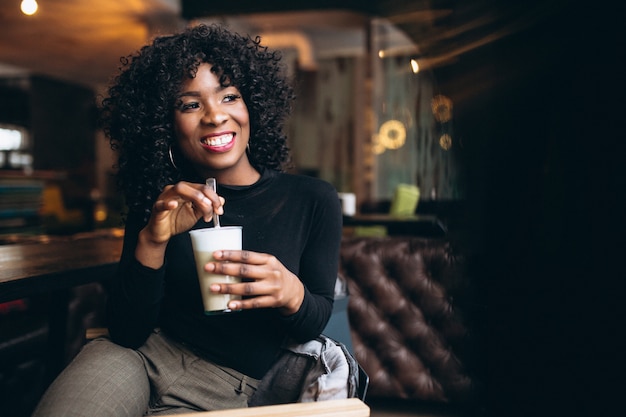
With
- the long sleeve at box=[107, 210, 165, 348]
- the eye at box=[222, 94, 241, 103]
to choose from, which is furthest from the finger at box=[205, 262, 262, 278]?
the eye at box=[222, 94, 241, 103]

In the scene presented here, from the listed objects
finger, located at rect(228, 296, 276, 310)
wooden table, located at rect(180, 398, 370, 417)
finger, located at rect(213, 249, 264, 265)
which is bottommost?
wooden table, located at rect(180, 398, 370, 417)

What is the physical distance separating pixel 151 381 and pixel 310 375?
1.06 ft

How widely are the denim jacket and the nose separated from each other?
484 millimetres

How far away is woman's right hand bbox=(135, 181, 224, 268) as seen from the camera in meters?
0.92

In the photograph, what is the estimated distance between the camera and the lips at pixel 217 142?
1.15 metres

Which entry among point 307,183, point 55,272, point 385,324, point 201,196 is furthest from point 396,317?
point 201,196

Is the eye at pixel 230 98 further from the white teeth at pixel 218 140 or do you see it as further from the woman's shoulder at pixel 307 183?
the woman's shoulder at pixel 307 183

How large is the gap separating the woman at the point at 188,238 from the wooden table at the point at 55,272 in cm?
28

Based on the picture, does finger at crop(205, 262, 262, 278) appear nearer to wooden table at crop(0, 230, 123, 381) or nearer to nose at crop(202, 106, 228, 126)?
nose at crop(202, 106, 228, 126)

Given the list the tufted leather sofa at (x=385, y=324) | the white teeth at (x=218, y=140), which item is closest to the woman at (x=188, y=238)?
the white teeth at (x=218, y=140)

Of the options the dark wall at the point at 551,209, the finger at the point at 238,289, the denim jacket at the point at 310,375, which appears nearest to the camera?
the dark wall at the point at 551,209

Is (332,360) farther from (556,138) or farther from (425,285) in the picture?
(425,285)

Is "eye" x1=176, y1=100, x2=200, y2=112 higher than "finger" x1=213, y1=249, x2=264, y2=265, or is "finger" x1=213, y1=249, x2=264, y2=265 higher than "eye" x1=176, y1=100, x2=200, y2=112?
"eye" x1=176, y1=100, x2=200, y2=112

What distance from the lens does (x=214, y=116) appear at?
3.71 feet
